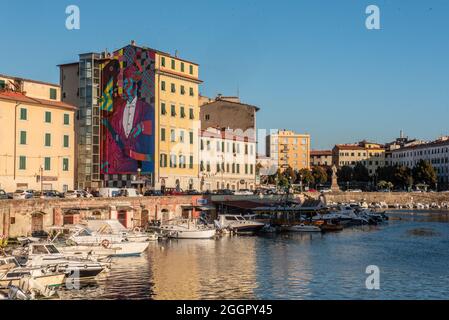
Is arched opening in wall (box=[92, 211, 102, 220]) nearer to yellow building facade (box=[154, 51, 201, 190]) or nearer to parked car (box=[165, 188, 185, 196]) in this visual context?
parked car (box=[165, 188, 185, 196])

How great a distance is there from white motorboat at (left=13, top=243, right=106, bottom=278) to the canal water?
0.92 meters

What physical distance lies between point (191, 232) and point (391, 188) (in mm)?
128214

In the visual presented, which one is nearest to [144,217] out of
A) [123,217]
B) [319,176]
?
[123,217]

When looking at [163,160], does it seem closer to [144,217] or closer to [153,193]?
[153,193]

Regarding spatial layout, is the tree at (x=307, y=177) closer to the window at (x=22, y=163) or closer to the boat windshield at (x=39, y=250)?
the window at (x=22, y=163)

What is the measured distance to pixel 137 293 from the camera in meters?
32.9

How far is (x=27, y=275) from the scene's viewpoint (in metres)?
31.9

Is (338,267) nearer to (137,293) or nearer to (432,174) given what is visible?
(137,293)

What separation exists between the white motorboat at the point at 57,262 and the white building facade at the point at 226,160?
5778 cm

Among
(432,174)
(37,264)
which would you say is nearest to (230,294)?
(37,264)

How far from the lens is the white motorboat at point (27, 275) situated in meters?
31.5

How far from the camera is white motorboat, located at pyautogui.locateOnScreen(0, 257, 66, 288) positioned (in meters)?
31.5

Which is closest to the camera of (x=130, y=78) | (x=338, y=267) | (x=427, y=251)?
(x=338, y=267)

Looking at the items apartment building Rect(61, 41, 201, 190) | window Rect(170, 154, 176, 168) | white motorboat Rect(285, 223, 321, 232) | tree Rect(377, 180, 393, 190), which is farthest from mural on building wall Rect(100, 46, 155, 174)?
tree Rect(377, 180, 393, 190)
